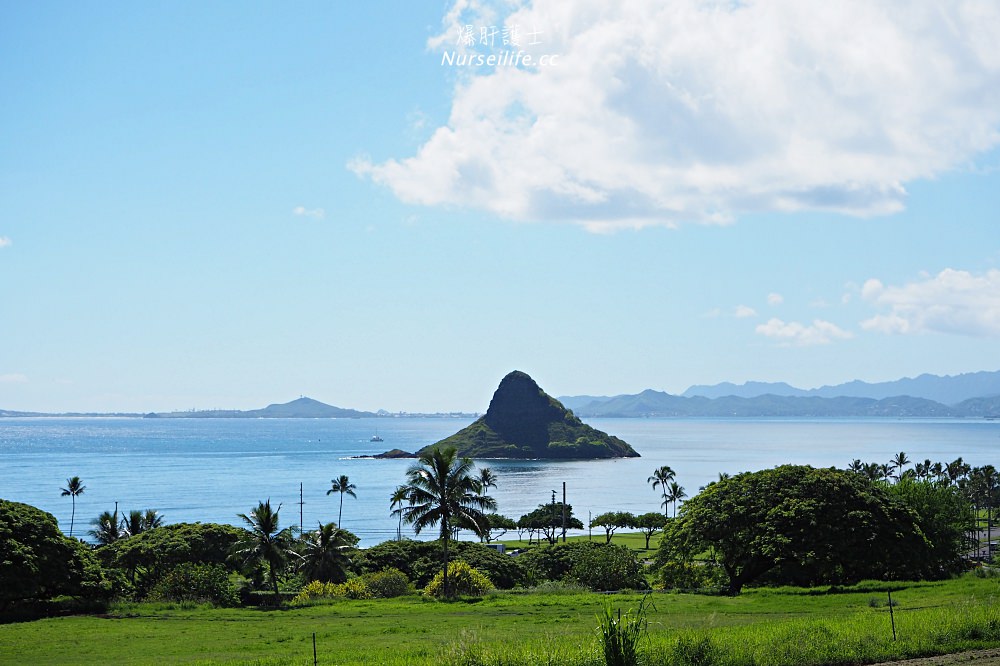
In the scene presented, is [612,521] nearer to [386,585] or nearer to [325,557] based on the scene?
[325,557]

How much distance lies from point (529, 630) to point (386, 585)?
1890 centimetres

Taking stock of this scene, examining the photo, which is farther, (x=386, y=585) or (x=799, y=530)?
(x=386, y=585)

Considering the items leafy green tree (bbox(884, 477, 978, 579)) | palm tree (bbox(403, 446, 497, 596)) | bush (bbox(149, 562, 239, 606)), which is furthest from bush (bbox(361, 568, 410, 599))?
leafy green tree (bbox(884, 477, 978, 579))

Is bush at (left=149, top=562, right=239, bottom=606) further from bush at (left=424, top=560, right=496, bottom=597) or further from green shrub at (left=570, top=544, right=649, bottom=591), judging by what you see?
green shrub at (left=570, top=544, right=649, bottom=591)

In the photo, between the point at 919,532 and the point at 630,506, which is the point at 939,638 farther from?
the point at 630,506

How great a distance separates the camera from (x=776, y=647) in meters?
18.9

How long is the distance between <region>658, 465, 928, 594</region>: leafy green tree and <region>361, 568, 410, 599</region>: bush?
14860mm

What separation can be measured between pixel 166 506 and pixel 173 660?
4144 inches

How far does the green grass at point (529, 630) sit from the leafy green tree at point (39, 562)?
2.68 meters

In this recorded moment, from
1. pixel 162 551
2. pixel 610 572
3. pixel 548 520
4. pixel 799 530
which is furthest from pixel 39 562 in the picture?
pixel 548 520

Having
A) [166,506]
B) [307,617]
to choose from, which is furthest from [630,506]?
[307,617]

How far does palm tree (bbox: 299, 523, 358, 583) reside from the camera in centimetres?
4847

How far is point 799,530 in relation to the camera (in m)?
41.2

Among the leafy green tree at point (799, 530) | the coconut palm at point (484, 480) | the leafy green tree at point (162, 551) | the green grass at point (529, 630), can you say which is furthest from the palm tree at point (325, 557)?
the leafy green tree at point (799, 530)
